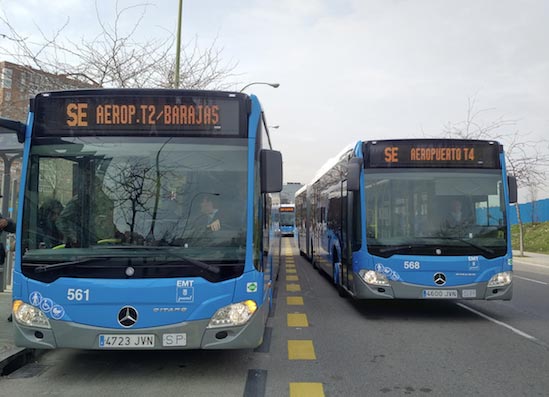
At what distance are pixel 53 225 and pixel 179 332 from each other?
1.61 meters

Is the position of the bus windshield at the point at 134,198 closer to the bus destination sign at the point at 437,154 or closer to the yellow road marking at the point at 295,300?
the bus destination sign at the point at 437,154

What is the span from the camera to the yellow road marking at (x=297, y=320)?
7.83 meters

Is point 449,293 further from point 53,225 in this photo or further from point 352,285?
point 53,225

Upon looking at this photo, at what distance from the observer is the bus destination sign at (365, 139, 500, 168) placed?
27.0 ft

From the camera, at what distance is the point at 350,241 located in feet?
28.8

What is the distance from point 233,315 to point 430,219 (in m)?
4.49

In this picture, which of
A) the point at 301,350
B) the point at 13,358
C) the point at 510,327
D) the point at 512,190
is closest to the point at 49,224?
the point at 13,358

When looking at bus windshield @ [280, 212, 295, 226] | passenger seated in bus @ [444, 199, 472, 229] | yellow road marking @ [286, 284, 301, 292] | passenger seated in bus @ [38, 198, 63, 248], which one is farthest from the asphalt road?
bus windshield @ [280, 212, 295, 226]

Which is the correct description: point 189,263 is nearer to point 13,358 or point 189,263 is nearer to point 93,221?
point 93,221

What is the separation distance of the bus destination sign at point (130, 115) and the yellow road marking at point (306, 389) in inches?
102

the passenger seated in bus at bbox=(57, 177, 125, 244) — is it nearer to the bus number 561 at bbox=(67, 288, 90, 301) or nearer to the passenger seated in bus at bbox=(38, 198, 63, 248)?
the passenger seated in bus at bbox=(38, 198, 63, 248)

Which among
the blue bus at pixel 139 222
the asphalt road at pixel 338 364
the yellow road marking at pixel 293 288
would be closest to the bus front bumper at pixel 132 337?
the blue bus at pixel 139 222

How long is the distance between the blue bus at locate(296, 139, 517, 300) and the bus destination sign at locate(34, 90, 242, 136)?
361 cm

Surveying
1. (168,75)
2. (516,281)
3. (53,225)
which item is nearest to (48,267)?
(53,225)
